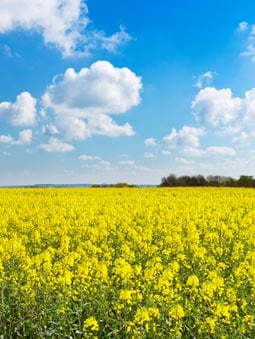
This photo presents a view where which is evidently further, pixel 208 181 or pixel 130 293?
pixel 208 181

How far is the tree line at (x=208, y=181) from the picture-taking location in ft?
152

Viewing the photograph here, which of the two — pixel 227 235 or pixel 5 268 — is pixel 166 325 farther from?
pixel 227 235

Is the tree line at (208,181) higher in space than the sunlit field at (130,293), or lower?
higher

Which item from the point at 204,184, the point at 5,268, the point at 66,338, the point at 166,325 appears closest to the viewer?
the point at 166,325

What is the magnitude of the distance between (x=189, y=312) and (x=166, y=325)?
1.97ft

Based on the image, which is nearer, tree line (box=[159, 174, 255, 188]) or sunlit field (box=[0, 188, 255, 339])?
sunlit field (box=[0, 188, 255, 339])

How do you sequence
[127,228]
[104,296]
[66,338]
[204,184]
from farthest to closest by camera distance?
[204,184] < [127,228] < [104,296] < [66,338]

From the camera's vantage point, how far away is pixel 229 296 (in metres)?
5.71

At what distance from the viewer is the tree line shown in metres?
46.5

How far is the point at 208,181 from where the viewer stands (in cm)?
4759

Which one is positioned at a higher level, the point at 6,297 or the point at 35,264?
the point at 35,264

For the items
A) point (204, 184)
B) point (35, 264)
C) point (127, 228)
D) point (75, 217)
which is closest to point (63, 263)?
point (35, 264)

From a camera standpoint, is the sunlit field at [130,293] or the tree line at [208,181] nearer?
the sunlit field at [130,293]

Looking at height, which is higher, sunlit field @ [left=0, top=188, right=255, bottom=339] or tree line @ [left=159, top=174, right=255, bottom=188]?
tree line @ [left=159, top=174, right=255, bottom=188]
